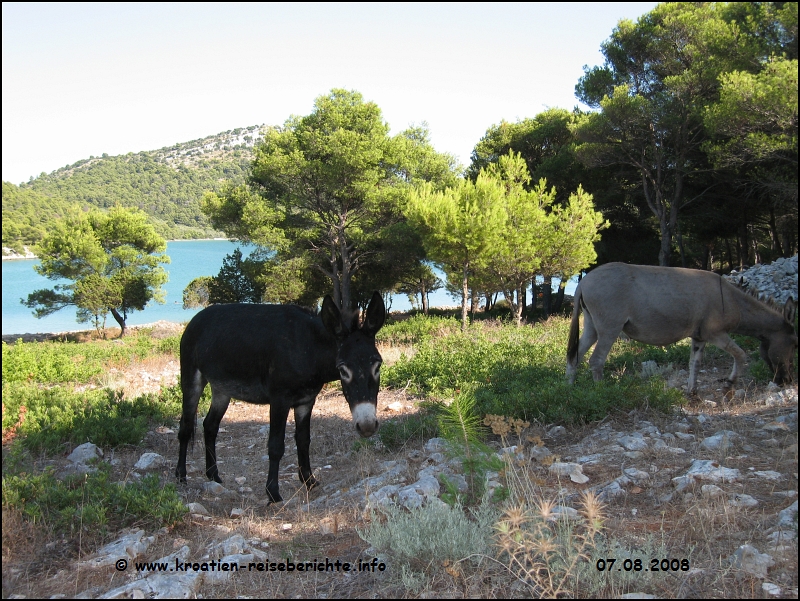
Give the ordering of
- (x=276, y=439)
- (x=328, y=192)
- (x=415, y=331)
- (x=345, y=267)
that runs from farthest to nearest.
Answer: (x=345, y=267) → (x=328, y=192) → (x=415, y=331) → (x=276, y=439)

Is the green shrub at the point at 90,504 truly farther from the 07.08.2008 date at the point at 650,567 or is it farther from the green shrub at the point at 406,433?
the 07.08.2008 date at the point at 650,567

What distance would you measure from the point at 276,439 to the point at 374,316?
5.47ft

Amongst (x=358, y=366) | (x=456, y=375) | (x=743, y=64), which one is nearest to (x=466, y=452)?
(x=358, y=366)

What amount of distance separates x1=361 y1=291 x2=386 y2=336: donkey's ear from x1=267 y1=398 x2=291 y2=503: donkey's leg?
1169 mm

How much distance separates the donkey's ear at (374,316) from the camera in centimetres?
531

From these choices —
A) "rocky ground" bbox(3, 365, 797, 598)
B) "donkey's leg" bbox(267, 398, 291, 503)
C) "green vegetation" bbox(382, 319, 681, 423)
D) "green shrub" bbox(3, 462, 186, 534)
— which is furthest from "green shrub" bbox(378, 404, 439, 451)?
"green shrub" bbox(3, 462, 186, 534)

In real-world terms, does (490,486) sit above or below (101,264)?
below

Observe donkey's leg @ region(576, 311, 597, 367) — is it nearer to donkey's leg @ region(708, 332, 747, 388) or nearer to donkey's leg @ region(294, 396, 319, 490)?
donkey's leg @ region(708, 332, 747, 388)

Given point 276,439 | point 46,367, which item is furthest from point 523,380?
point 46,367

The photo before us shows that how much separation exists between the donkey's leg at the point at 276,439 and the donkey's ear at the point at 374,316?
1.17 m

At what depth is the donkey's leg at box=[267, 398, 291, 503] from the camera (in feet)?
18.5

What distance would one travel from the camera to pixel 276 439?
5.72 metres

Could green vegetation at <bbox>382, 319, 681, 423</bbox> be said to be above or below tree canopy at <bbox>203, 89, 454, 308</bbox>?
below

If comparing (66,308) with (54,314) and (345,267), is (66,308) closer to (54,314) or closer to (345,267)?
(54,314)
